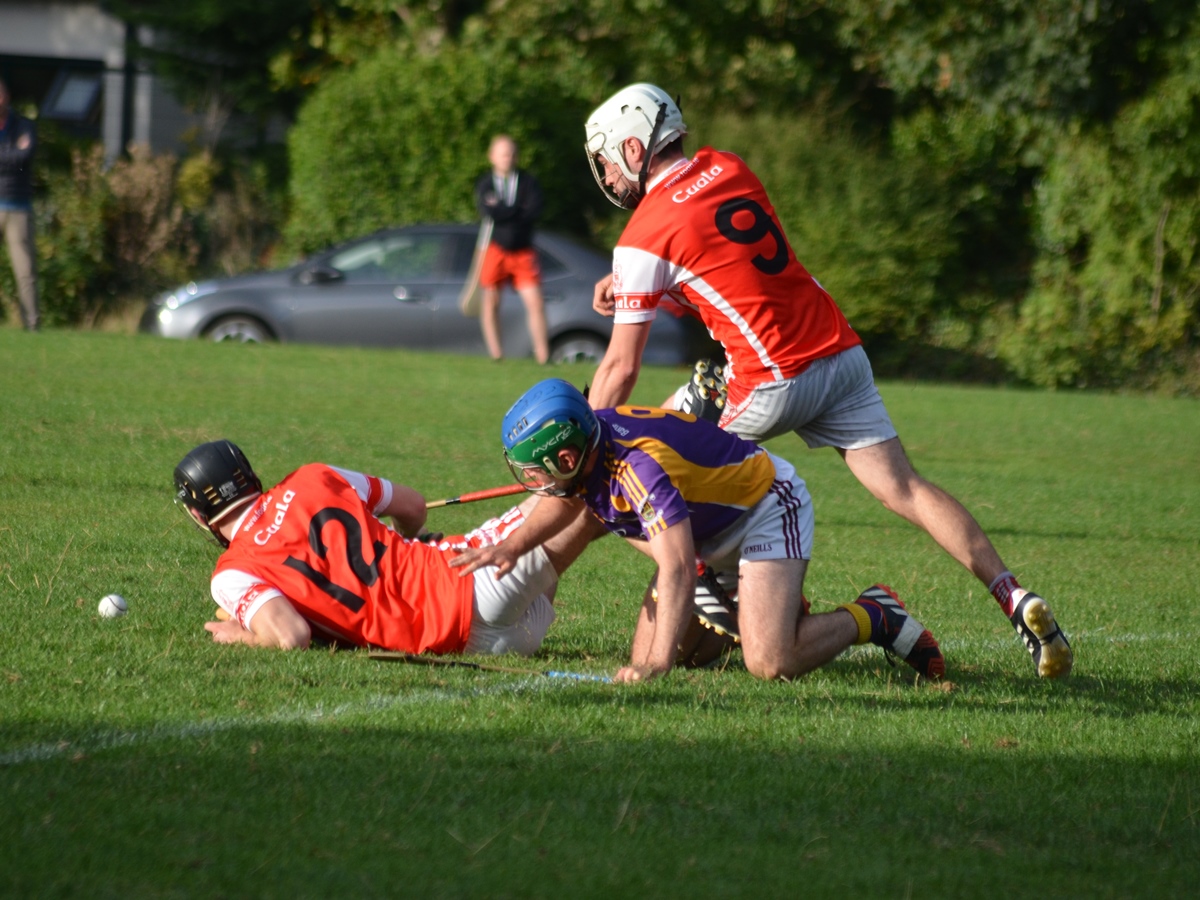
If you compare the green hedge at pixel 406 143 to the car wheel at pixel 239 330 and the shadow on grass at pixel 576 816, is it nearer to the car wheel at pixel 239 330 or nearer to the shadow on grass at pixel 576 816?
the car wheel at pixel 239 330

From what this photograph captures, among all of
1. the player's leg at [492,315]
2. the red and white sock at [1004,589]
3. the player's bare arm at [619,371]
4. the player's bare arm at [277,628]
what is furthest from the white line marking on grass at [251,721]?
the player's leg at [492,315]

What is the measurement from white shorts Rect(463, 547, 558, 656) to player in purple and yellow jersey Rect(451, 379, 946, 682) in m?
0.25

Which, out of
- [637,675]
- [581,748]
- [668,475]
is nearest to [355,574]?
[637,675]

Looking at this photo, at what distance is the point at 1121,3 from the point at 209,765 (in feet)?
Result: 64.6

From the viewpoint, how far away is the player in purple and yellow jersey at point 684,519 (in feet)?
16.9

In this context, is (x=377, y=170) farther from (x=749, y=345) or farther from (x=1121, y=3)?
(x=749, y=345)

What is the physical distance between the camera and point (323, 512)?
18.5 feet

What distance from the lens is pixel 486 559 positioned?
518 cm

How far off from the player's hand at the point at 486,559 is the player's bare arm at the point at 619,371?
809 millimetres

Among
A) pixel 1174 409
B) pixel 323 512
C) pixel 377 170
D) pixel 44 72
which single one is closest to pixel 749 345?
pixel 323 512

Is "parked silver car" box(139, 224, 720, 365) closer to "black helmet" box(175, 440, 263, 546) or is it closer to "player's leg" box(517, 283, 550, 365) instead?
"player's leg" box(517, 283, 550, 365)

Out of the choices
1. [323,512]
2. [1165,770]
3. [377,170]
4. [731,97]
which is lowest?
[1165,770]

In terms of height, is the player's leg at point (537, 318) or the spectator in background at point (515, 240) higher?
→ the spectator in background at point (515, 240)

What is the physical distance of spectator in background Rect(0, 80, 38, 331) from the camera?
1479cm
